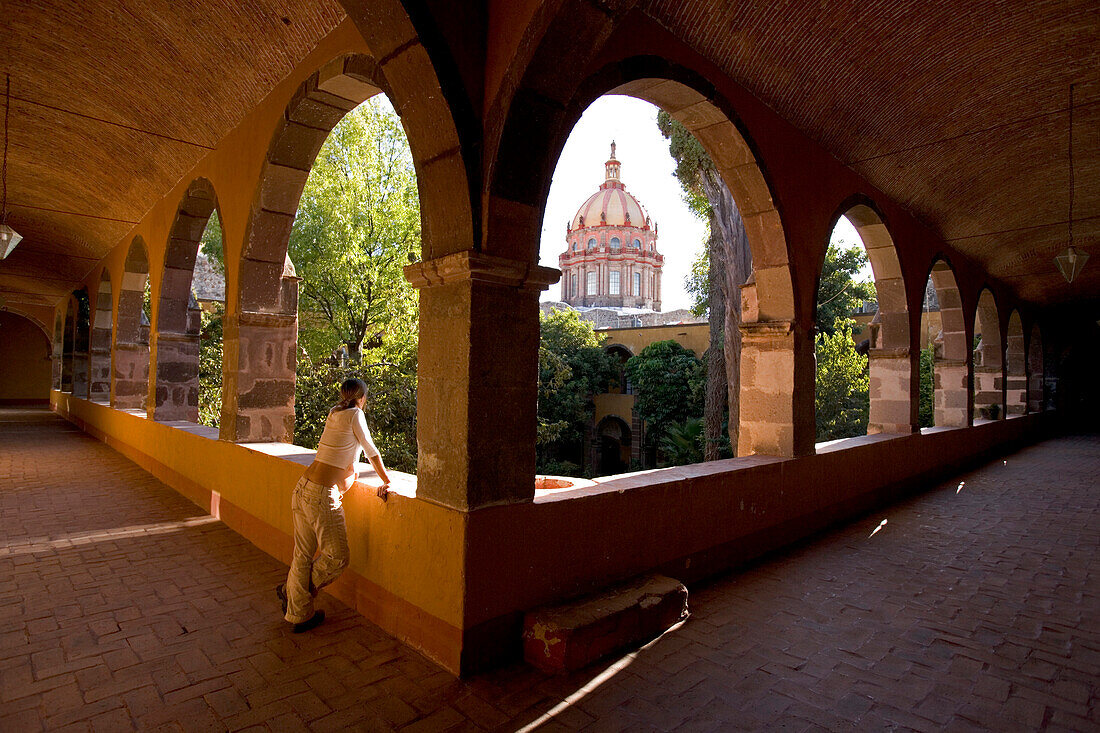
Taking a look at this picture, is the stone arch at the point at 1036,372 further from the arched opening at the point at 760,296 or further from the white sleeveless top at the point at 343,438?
the white sleeveless top at the point at 343,438

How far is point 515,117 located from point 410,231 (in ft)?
33.8

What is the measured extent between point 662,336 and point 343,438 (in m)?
21.3

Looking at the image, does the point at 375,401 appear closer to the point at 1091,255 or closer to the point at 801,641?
the point at 801,641

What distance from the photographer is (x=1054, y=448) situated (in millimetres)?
11883

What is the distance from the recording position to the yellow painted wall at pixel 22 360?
21.1 metres

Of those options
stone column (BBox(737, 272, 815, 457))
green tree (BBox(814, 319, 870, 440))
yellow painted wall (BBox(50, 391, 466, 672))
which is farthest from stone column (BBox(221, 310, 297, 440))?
green tree (BBox(814, 319, 870, 440))

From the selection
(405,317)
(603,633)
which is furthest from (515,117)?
(405,317)

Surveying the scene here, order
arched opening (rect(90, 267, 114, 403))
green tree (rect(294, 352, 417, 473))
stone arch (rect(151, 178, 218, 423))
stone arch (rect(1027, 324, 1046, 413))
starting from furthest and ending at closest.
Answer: stone arch (rect(1027, 324, 1046, 413)) → arched opening (rect(90, 267, 114, 403)) → green tree (rect(294, 352, 417, 473)) → stone arch (rect(151, 178, 218, 423))

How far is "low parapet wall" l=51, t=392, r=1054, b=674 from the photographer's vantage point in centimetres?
262

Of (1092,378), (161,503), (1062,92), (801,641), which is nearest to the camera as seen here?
(801,641)

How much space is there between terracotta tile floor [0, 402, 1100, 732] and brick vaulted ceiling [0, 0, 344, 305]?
11.6 feet

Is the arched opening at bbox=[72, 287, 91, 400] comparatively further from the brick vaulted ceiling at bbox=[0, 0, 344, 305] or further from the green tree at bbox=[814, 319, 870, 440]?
the green tree at bbox=[814, 319, 870, 440]

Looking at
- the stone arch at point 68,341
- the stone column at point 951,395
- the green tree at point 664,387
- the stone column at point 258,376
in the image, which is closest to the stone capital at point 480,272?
the stone column at point 258,376

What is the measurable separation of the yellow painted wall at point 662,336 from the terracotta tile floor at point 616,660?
1740 centimetres
